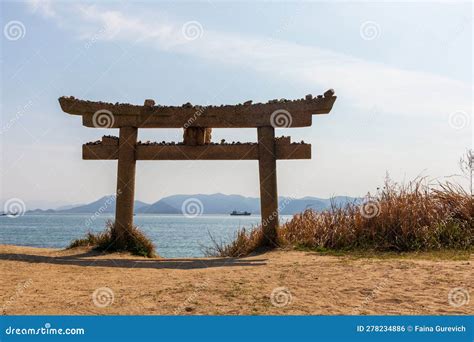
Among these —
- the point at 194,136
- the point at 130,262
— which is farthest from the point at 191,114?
the point at 130,262

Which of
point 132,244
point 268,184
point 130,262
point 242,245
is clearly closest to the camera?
point 130,262

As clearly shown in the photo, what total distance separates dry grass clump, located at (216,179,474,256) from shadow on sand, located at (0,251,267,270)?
1.67 meters

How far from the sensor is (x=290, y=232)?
11.2 meters

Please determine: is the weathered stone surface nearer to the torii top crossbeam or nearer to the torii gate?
the torii gate

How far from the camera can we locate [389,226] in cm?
1010

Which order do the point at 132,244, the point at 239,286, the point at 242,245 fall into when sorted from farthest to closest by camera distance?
the point at 242,245 < the point at 132,244 < the point at 239,286

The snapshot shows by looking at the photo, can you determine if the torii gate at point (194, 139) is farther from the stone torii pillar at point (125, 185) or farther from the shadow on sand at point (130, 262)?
the shadow on sand at point (130, 262)

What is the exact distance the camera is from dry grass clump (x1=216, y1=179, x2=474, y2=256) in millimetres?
9844

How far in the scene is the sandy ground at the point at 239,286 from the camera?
5195 millimetres

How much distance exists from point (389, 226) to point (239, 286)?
16.4ft

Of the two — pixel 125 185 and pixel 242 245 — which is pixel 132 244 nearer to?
pixel 125 185

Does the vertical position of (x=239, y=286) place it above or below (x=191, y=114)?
below

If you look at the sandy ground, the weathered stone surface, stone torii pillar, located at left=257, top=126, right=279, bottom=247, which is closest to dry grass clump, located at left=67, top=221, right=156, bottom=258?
the sandy ground
